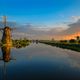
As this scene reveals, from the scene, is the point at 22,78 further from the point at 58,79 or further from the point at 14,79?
the point at 58,79

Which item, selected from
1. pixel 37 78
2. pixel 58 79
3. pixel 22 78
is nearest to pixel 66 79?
pixel 58 79

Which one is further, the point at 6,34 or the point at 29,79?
the point at 6,34

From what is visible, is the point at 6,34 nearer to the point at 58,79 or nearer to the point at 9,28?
the point at 9,28

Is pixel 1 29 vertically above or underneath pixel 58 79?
above

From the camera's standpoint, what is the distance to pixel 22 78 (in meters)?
19.1

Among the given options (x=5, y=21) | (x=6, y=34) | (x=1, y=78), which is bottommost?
(x=1, y=78)

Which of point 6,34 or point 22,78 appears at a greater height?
point 6,34

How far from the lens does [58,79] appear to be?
18797 mm

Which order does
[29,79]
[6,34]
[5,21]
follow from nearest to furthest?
1. [29,79]
2. [6,34]
3. [5,21]

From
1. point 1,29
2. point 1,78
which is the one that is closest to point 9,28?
point 1,29

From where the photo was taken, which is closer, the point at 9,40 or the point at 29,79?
the point at 29,79

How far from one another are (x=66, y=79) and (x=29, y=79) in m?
3.20

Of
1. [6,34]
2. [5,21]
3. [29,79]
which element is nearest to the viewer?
[29,79]

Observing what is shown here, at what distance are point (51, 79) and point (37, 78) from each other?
1298 mm
